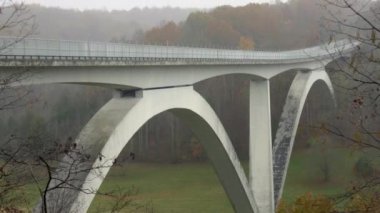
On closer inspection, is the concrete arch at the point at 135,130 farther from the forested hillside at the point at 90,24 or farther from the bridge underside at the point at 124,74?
the forested hillside at the point at 90,24

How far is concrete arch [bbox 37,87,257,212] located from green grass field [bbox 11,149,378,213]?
8103 millimetres

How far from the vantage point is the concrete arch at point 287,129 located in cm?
2414

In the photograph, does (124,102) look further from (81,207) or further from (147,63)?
(81,207)

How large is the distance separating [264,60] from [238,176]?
19.4 feet

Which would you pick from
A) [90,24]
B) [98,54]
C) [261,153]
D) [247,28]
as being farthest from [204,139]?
[90,24]

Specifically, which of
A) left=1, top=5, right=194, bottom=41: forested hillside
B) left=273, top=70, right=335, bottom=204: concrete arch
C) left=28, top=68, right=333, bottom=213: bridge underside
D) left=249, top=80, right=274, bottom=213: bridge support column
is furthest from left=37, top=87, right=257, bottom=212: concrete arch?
left=1, top=5, right=194, bottom=41: forested hillside

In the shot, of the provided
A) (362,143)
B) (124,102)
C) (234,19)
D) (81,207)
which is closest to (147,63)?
(124,102)

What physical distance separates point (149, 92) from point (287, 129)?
1561cm

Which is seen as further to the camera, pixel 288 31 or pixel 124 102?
pixel 288 31

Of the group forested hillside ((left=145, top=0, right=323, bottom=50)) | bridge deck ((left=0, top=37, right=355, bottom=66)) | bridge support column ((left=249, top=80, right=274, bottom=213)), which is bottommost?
bridge support column ((left=249, top=80, right=274, bottom=213))

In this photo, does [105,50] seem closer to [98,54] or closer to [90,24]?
[98,54]

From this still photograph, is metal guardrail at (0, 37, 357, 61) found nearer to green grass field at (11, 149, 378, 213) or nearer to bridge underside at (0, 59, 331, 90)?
bridge underside at (0, 59, 331, 90)

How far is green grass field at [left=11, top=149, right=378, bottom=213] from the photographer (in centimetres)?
2816

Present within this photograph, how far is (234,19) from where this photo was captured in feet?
166
